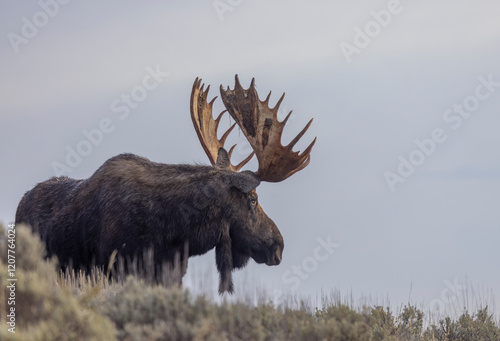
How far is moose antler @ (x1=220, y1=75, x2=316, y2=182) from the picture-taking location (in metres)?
8.46

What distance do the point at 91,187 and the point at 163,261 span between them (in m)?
1.36

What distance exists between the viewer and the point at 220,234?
26.1ft

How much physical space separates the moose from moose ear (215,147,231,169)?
0.5 inches

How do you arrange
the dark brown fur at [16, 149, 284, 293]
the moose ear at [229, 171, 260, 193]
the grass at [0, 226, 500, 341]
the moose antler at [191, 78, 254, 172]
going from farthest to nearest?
the moose antler at [191, 78, 254, 172]
the moose ear at [229, 171, 260, 193]
the dark brown fur at [16, 149, 284, 293]
the grass at [0, 226, 500, 341]

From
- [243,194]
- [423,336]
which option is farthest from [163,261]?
[423,336]

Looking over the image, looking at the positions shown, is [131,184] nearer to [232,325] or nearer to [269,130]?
[269,130]

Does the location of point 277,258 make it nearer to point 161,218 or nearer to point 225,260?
point 225,260

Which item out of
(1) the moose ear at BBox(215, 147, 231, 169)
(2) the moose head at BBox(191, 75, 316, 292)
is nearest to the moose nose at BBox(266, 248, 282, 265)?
(2) the moose head at BBox(191, 75, 316, 292)

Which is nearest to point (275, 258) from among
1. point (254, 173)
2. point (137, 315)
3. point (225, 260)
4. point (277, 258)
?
point (277, 258)

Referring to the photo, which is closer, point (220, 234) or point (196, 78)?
point (220, 234)

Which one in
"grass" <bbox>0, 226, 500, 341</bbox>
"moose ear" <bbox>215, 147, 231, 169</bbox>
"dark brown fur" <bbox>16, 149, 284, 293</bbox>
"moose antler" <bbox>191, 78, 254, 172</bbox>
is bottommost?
"grass" <bbox>0, 226, 500, 341</bbox>

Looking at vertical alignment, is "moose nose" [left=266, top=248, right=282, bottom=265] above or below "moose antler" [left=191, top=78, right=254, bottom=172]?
below

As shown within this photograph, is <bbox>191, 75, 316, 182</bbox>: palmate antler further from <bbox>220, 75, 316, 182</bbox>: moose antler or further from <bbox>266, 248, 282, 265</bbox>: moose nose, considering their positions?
<bbox>266, 248, 282, 265</bbox>: moose nose

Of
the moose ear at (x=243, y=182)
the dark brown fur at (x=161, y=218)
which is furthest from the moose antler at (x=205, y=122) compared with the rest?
the moose ear at (x=243, y=182)
